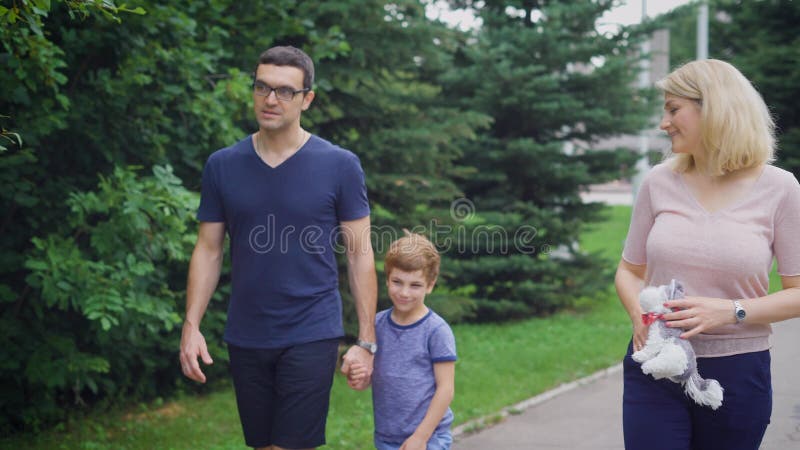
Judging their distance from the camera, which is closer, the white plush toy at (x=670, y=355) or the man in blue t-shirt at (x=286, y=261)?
the white plush toy at (x=670, y=355)

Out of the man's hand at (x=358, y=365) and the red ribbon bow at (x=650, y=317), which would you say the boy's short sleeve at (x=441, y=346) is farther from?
the red ribbon bow at (x=650, y=317)

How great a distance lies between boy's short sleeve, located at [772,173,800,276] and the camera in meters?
3.13

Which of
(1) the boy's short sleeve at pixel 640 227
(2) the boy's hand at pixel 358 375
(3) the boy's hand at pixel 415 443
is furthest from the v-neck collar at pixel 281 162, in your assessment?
(1) the boy's short sleeve at pixel 640 227

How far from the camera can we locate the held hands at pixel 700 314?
3072mm

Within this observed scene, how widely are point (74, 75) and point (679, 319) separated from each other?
192 inches

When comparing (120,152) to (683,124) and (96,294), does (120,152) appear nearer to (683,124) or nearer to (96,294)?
(96,294)

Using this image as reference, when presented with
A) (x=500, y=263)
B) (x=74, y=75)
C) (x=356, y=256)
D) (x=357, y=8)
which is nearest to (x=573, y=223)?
(x=500, y=263)

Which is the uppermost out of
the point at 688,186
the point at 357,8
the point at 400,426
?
the point at 357,8

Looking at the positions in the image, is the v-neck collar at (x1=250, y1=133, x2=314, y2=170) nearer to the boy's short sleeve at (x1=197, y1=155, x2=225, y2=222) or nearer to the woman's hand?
the boy's short sleeve at (x1=197, y1=155, x2=225, y2=222)

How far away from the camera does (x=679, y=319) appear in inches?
122

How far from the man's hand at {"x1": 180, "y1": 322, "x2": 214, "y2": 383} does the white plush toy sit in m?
1.78

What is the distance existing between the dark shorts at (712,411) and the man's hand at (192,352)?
1.76 meters

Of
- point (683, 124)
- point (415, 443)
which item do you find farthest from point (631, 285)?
point (415, 443)

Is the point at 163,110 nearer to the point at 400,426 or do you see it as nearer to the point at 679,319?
the point at 400,426
